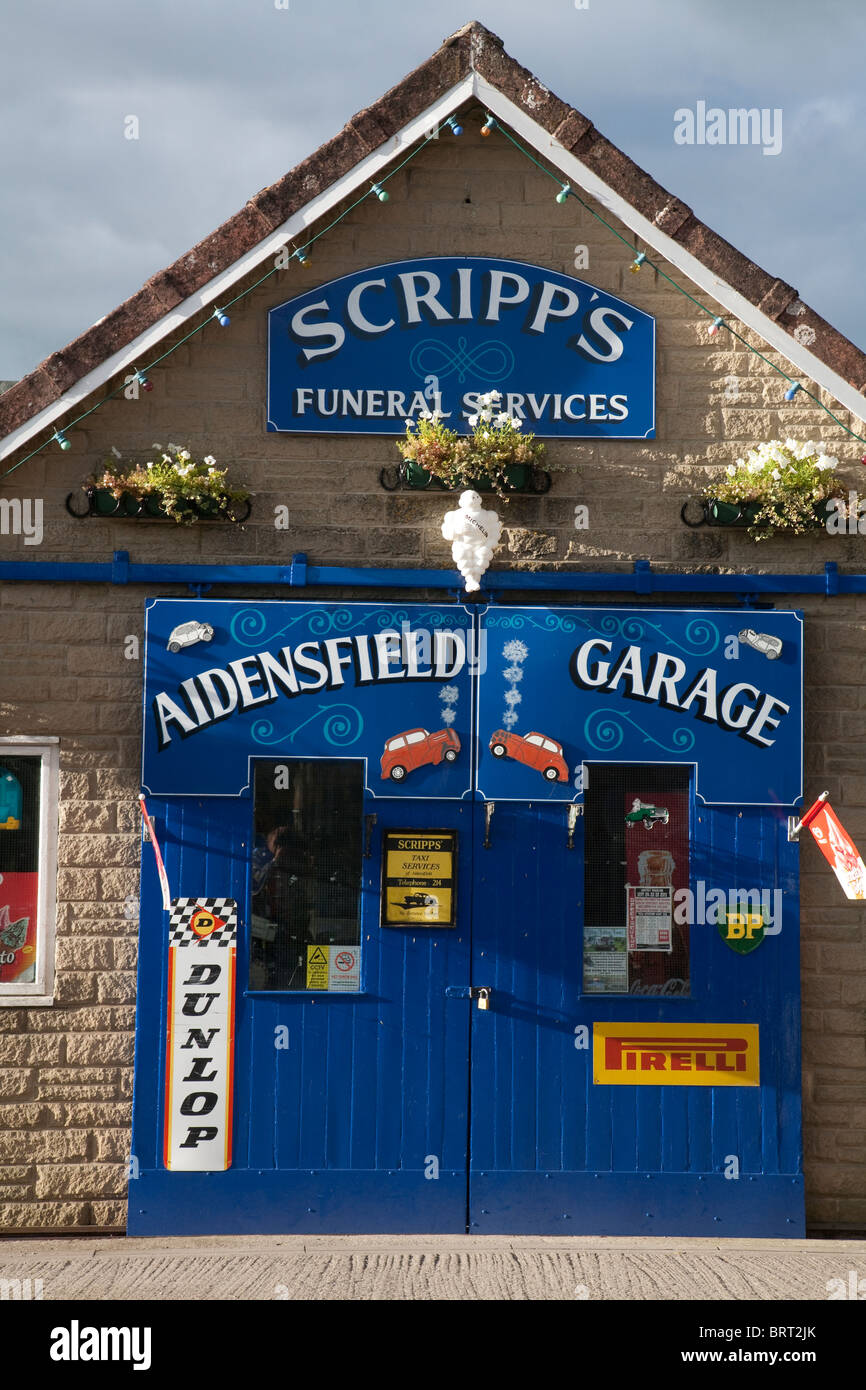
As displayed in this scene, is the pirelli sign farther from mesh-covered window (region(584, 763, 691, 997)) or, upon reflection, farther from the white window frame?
the white window frame

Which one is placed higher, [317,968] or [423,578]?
[423,578]

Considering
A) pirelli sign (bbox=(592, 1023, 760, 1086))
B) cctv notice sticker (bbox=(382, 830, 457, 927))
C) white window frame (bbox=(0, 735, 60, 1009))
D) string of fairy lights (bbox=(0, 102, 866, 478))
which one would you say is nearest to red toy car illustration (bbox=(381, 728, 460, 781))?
cctv notice sticker (bbox=(382, 830, 457, 927))

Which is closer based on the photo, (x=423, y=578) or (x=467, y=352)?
(x=423, y=578)

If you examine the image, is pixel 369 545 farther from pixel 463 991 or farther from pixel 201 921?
pixel 463 991

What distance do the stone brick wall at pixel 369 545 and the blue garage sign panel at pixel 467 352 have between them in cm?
11

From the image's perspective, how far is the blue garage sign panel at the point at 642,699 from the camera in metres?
7.34

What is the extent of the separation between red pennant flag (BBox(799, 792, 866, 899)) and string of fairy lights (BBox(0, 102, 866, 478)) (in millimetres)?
2288

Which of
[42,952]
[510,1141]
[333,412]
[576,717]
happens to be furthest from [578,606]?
[42,952]

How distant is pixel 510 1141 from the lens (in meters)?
7.18

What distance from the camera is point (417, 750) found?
288 inches

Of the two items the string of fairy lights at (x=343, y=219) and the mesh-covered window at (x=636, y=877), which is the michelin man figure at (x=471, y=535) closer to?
the mesh-covered window at (x=636, y=877)

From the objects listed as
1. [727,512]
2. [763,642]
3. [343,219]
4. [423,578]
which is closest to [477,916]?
[423,578]

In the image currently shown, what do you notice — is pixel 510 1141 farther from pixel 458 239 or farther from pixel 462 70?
pixel 462 70

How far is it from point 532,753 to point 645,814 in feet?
2.50
